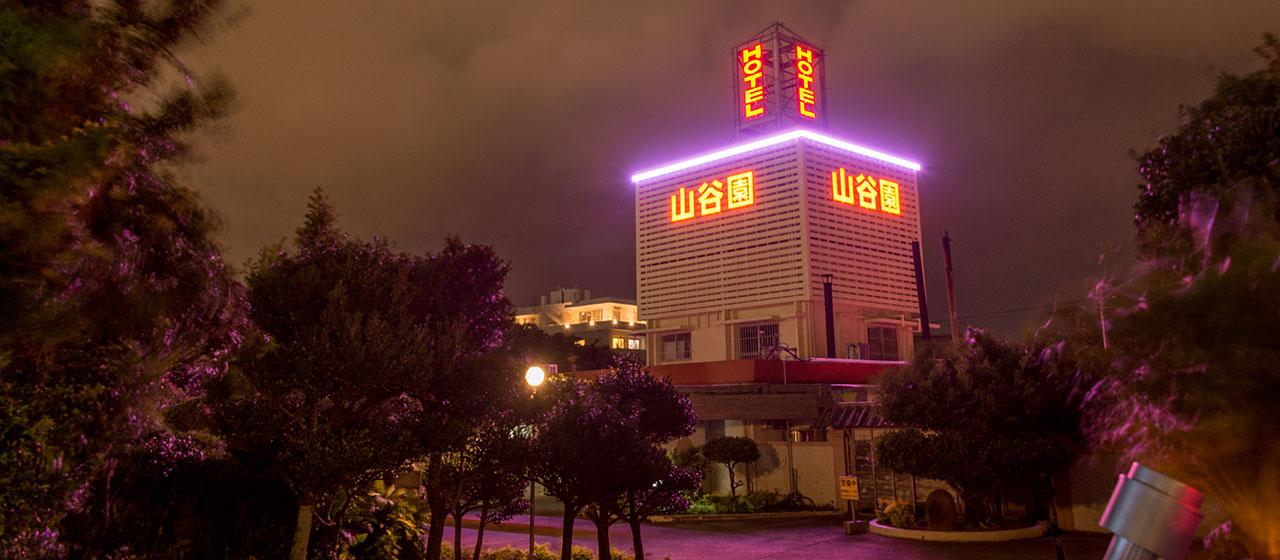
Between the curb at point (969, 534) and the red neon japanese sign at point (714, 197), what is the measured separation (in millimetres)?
37686

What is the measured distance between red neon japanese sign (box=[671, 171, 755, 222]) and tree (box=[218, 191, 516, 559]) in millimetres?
45041

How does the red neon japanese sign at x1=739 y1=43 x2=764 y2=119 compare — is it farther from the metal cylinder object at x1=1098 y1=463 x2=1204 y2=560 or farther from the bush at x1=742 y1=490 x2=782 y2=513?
the metal cylinder object at x1=1098 y1=463 x2=1204 y2=560

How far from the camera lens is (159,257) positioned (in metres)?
11.4

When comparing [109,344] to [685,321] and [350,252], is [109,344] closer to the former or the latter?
[350,252]

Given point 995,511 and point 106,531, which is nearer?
point 106,531

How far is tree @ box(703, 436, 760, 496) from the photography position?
2955 cm

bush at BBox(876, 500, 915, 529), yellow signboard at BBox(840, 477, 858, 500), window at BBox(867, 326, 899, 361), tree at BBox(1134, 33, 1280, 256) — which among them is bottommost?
bush at BBox(876, 500, 915, 529)

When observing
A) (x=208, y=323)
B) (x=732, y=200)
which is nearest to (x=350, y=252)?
(x=208, y=323)

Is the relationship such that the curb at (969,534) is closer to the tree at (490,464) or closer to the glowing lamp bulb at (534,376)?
the tree at (490,464)

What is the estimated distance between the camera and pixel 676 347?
60.8 meters

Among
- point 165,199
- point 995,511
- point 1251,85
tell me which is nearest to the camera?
point 165,199

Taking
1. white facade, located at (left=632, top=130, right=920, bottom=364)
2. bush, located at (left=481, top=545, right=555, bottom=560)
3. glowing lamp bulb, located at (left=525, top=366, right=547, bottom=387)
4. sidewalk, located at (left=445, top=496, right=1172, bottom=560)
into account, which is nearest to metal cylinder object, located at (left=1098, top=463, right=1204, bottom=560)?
glowing lamp bulb, located at (left=525, top=366, right=547, bottom=387)

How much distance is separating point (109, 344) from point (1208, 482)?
485 inches

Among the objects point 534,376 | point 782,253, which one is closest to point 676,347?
point 782,253
